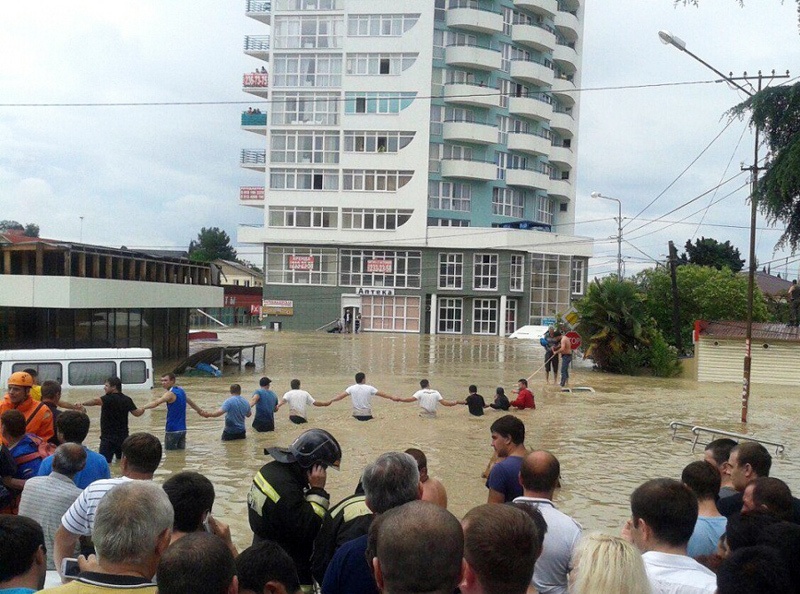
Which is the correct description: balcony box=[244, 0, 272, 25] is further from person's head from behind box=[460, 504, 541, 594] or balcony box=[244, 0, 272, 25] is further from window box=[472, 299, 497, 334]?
person's head from behind box=[460, 504, 541, 594]

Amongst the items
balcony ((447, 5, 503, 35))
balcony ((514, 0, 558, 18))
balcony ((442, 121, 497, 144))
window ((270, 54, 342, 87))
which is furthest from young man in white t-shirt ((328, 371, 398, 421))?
balcony ((514, 0, 558, 18))

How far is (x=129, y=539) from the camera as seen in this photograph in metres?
3.54

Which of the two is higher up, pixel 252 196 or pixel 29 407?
pixel 252 196

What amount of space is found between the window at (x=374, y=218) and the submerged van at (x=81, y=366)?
44725mm

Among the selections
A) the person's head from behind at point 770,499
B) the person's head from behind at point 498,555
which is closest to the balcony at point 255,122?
the person's head from behind at point 770,499

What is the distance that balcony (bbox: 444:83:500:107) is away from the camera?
6391cm

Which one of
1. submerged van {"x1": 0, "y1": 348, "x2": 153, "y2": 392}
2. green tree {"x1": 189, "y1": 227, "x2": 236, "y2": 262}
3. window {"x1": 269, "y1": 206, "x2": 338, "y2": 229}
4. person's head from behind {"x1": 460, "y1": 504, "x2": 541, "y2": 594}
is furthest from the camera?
green tree {"x1": 189, "y1": 227, "x2": 236, "y2": 262}

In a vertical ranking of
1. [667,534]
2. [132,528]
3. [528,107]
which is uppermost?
[528,107]

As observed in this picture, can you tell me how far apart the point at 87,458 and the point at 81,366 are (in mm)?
14900

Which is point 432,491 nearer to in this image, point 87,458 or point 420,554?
point 420,554

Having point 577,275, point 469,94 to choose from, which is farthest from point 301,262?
point 577,275

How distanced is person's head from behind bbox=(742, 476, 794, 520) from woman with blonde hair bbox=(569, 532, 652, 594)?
1.72 metres

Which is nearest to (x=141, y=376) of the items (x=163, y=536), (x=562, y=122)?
(x=163, y=536)

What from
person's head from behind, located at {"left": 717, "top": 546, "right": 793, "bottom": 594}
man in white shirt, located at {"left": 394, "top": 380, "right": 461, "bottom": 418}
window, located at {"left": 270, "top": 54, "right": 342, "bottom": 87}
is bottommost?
man in white shirt, located at {"left": 394, "top": 380, "right": 461, "bottom": 418}
